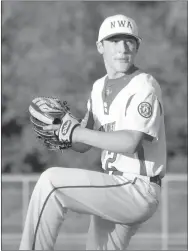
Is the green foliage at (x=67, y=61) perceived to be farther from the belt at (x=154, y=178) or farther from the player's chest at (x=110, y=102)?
the belt at (x=154, y=178)

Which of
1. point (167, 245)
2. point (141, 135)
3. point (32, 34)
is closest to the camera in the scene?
point (141, 135)

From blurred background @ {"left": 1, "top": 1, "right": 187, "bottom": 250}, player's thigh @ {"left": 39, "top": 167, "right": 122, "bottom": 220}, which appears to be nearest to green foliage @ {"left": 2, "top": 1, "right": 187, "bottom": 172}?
blurred background @ {"left": 1, "top": 1, "right": 187, "bottom": 250}

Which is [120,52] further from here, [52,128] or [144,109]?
[52,128]

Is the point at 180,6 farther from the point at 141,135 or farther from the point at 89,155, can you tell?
the point at 141,135

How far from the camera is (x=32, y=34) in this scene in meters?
18.0

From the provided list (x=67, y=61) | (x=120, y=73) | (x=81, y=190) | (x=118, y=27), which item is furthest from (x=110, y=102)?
(x=67, y=61)

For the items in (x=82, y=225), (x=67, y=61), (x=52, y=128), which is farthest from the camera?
(x=67, y=61)

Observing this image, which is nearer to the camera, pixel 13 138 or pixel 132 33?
pixel 132 33

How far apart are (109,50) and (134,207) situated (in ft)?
2.87

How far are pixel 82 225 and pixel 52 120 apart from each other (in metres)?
8.75

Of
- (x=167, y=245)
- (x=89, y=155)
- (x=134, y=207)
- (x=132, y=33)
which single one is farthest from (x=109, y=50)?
(x=89, y=155)

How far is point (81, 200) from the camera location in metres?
4.35

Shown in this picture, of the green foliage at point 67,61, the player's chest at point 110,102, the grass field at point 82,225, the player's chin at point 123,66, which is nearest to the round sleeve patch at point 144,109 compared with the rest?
the player's chest at point 110,102

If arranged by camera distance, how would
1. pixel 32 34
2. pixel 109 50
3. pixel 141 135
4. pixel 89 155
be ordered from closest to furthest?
pixel 141 135, pixel 109 50, pixel 89 155, pixel 32 34
